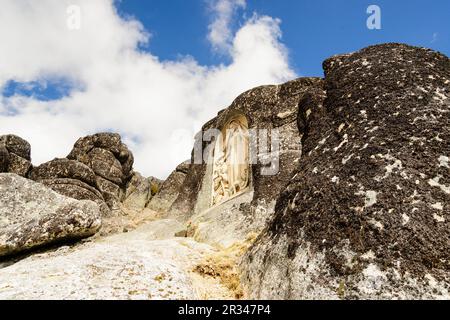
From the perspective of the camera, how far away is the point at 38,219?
6.57 m

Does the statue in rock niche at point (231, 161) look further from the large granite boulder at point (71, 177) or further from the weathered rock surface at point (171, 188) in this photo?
the weathered rock surface at point (171, 188)

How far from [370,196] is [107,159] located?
79.2 feet

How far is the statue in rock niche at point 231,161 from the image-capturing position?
10.6m

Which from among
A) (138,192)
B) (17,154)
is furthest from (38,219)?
(138,192)

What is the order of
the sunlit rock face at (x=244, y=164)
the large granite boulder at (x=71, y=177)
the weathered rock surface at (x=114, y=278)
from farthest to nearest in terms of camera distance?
the large granite boulder at (x=71, y=177) → the sunlit rock face at (x=244, y=164) → the weathered rock surface at (x=114, y=278)

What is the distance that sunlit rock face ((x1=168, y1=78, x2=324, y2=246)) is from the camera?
770 cm

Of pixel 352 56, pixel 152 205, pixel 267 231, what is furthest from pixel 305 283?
pixel 152 205

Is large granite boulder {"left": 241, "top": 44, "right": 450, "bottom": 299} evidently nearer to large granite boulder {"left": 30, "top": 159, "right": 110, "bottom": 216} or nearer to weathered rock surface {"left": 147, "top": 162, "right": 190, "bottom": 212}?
large granite boulder {"left": 30, "top": 159, "right": 110, "bottom": 216}

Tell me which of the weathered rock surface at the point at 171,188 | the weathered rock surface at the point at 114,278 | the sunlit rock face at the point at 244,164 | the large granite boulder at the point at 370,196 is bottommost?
the weathered rock surface at the point at 114,278

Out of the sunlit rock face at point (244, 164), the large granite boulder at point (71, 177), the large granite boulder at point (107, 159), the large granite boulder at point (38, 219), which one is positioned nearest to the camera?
the large granite boulder at point (38, 219)

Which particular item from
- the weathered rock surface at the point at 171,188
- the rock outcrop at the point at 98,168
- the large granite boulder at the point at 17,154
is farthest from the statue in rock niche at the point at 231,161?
the weathered rock surface at the point at 171,188

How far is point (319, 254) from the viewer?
3.27 meters
